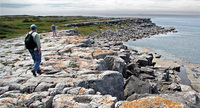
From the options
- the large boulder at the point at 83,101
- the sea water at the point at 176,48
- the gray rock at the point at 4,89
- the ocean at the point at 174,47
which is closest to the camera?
the large boulder at the point at 83,101

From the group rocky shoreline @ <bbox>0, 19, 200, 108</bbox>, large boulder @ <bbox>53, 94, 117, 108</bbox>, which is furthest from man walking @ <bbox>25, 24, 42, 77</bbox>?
large boulder @ <bbox>53, 94, 117, 108</bbox>

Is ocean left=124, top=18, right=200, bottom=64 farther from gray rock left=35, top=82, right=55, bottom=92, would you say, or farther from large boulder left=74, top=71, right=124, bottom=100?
gray rock left=35, top=82, right=55, bottom=92

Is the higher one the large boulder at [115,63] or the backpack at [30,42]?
the backpack at [30,42]

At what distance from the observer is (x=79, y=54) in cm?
1372

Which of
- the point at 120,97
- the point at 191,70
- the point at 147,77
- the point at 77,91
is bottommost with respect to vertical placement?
the point at 191,70

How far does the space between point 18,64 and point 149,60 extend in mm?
19264

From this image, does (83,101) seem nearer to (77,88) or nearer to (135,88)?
(77,88)

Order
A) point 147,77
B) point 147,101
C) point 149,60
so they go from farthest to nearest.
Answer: point 149,60 < point 147,77 < point 147,101

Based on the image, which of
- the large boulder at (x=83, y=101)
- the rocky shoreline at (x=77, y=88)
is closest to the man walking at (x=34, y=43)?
the rocky shoreline at (x=77, y=88)

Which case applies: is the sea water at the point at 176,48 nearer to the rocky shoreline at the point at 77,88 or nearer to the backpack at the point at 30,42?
the rocky shoreline at the point at 77,88

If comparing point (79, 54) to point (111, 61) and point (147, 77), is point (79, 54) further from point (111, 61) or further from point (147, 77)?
point (147, 77)

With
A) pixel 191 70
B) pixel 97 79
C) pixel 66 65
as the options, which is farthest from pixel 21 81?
pixel 191 70

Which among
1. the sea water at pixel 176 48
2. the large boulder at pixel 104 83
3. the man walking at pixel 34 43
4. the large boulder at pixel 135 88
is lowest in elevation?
the sea water at pixel 176 48

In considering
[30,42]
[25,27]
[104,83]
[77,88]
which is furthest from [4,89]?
[25,27]
